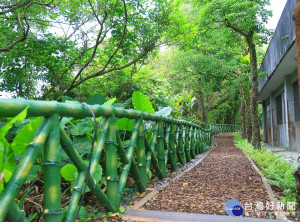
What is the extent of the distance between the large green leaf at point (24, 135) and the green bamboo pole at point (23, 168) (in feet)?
0.84

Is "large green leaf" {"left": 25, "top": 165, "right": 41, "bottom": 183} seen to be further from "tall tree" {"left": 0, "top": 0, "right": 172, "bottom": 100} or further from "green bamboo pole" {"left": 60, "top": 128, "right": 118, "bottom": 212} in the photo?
"tall tree" {"left": 0, "top": 0, "right": 172, "bottom": 100}

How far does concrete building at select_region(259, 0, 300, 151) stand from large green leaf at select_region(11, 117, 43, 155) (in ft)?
21.9

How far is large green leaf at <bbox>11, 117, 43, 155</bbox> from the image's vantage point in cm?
177

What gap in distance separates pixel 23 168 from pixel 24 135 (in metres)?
0.50

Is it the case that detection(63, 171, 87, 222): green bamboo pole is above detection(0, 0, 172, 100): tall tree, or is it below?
below

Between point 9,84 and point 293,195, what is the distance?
5416 mm

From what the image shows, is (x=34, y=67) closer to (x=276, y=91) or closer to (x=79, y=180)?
(x=79, y=180)

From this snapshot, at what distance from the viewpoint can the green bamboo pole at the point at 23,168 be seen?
1.23 metres

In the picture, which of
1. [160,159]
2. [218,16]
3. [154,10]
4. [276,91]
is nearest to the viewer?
[160,159]

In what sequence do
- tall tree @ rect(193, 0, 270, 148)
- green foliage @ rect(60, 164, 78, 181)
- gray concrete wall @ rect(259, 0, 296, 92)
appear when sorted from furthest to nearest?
tall tree @ rect(193, 0, 270, 148) < gray concrete wall @ rect(259, 0, 296, 92) < green foliage @ rect(60, 164, 78, 181)

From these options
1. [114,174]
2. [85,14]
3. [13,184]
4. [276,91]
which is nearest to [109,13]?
[85,14]

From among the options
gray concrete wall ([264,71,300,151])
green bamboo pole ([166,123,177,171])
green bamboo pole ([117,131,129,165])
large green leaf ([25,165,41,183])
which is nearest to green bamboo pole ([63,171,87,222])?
large green leaf ([25,165,41,183])

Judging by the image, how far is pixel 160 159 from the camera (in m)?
4.34

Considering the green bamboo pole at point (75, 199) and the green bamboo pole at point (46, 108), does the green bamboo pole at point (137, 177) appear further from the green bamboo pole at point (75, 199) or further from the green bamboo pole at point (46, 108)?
the green bamboo pole at point (75, 199)
